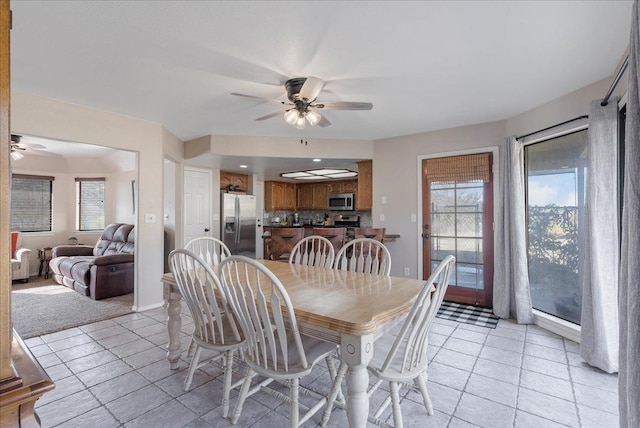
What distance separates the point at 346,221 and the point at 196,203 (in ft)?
10.4

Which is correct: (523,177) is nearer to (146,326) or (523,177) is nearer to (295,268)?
(295,268)

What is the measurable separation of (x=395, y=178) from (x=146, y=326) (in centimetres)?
363

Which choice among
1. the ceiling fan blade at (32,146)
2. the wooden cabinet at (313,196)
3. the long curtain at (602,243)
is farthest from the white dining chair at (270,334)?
the wooden cabinet at (313,196)

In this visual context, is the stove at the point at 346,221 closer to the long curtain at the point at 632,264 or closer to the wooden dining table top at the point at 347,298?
the wooden dining table top at the point at 347,298

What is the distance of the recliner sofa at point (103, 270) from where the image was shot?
14.0ft

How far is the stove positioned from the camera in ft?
22.7

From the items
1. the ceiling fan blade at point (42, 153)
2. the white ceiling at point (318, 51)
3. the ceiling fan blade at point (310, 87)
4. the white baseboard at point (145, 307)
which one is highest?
the ceiling fan blade at point (42, 153)

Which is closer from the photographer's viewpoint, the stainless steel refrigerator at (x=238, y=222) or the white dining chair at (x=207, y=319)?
the white dining chair at (x=207, y=319)

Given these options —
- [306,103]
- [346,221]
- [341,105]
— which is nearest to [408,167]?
[341,105]

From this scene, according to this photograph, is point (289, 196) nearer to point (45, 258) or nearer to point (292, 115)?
point (45, 258)

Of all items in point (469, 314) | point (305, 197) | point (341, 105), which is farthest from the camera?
point (305, 197)

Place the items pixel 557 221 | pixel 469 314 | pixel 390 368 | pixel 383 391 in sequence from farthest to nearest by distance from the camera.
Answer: pixel 469 314 → pixel 557 221 → pixel 383 391 → pixel 390 368

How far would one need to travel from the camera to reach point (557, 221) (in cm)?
315

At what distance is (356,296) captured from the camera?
1.73 metres
